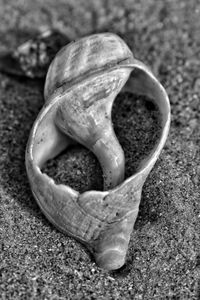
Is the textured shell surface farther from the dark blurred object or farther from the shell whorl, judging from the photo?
the dark blurred object

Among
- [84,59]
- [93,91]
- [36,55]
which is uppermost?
[84,59]

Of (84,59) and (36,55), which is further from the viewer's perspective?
(36,55)

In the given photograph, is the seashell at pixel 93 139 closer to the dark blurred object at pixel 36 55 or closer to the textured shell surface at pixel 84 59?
the textured shell surface at pixel 84 59

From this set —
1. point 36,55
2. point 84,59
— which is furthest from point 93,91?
point 36,55

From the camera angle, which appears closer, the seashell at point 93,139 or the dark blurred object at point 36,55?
the seashell at point 93,139

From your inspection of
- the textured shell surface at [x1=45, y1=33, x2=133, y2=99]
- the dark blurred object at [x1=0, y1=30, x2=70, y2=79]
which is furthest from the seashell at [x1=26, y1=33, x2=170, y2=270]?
the dark blurred object at [x1=0, y1=30, x2=70, y2=79]

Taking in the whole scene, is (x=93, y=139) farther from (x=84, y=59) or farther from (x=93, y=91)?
(x=84, y=59)

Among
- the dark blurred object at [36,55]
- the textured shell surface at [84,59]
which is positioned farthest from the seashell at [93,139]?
the dark blurred object at [36,55]

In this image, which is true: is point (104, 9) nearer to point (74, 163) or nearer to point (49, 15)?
point (49, 15)
